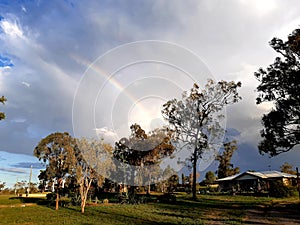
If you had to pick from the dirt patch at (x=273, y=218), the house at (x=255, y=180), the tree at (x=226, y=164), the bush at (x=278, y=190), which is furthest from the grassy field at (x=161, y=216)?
the tree at (x=226, y=164)

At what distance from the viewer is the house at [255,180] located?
4743cm

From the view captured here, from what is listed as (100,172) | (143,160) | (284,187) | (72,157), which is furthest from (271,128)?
(143,160)

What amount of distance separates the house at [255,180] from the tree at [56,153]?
3220 cm

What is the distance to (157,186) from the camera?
63.9 metres

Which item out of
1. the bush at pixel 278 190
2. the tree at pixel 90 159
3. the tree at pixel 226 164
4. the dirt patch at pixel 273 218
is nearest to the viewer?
the dirt patch at pixel 273 218

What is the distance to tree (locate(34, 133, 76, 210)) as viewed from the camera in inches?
968

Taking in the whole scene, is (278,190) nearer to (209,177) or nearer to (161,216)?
(161,216)

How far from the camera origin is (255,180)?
51.6 meters

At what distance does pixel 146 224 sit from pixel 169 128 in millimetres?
24396

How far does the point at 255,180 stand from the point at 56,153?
4240 cm

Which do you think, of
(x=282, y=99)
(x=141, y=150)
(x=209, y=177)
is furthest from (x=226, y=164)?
(x=282, y=99)

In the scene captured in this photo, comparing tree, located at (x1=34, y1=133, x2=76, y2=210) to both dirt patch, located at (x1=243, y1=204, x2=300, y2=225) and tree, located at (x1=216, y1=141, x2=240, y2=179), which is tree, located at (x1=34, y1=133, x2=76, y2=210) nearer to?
dirt patch, located at (x1=243, y1=204, x2=300, y2=225)

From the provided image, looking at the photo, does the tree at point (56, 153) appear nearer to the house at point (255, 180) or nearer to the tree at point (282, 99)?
the tree at point (282, 99)

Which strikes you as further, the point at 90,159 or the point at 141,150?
the point at 141,150
